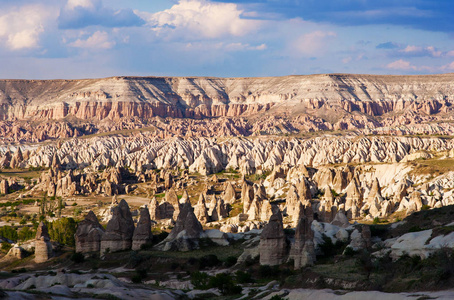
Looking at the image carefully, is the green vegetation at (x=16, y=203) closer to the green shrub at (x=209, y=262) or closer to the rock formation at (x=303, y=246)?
the green shrub at (x=209, y=262)

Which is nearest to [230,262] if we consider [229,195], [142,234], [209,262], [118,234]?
[209,262]

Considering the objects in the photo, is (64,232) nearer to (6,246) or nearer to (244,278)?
(6,246)

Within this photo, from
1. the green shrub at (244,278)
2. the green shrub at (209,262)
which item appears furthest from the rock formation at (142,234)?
the green shrub at (244,278)

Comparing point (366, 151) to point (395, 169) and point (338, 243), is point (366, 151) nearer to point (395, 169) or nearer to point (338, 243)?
point (395, 169)

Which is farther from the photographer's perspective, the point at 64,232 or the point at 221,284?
the point at 64,232

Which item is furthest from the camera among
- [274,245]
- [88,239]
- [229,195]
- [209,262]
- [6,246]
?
[229,195]

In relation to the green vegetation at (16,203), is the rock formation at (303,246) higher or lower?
higher

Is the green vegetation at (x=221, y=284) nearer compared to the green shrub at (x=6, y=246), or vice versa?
the green vegetation at (x=221, y=284)

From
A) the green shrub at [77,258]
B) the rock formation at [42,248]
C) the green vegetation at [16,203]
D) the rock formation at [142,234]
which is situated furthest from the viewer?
the green vegetation at [16,203]

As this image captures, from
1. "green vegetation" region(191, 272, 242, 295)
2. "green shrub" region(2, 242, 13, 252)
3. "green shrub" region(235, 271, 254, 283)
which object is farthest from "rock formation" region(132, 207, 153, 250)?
"green shrub" region(2, 242, 13, 252)
